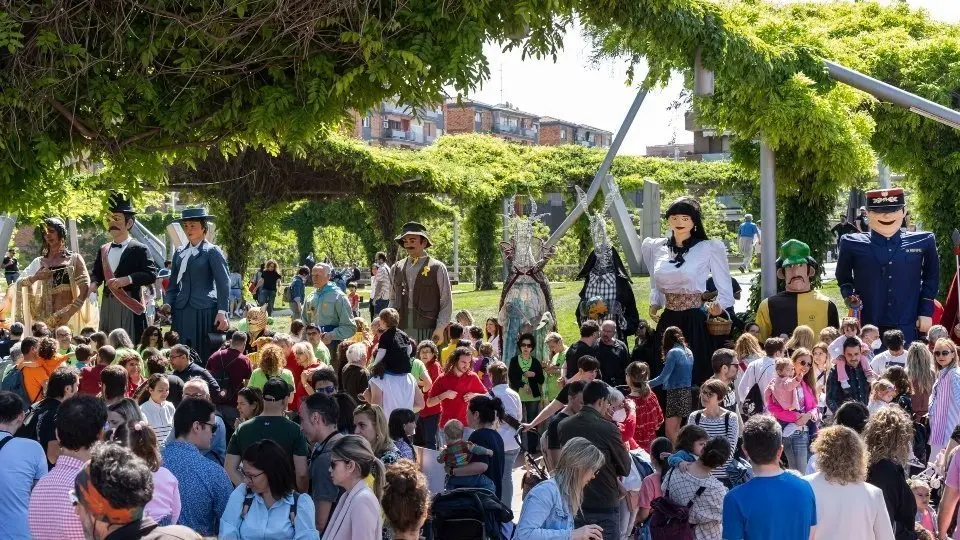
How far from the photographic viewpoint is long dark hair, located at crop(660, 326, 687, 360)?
11.4 metres

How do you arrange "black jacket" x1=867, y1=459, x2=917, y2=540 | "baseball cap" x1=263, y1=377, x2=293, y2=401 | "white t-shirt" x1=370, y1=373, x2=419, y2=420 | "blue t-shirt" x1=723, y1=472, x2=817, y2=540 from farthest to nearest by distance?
"white t-shirt" x1=370, y1=373, x2=419, y2=420 → "baseball cap" x1=263, y1=377, x2=293, y2=401 → "black jacket" x1=867, y1=459, x2=917, y2=540 → "blue t-shirt" x1=723, y1=472, x2=817, y2=540

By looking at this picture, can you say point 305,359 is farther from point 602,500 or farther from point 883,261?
point 883,261

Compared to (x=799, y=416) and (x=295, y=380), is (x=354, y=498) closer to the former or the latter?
(x=799, y=416)

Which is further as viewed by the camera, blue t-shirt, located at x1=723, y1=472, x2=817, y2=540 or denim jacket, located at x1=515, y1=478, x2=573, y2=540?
denim jacket, located at x1=515, y1=478, x2=573, y2=540

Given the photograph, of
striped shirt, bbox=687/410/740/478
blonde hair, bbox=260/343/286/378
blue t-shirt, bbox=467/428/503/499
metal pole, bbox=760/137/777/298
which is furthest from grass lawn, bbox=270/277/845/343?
blue t-shirt, bbox=467/428/503/499

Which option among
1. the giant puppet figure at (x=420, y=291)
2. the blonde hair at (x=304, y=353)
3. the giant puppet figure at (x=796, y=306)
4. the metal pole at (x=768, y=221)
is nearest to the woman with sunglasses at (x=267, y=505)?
the blonde hair at (x=304, y=353)

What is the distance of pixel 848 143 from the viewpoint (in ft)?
44.2

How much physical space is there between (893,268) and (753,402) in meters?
2.95

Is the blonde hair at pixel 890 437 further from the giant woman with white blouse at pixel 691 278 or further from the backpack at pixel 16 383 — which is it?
the backpack at pixel 16 383

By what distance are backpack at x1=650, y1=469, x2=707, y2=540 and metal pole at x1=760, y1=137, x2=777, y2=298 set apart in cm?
727

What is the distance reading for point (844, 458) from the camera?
595 centimetres

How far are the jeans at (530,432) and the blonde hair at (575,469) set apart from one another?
6.16m

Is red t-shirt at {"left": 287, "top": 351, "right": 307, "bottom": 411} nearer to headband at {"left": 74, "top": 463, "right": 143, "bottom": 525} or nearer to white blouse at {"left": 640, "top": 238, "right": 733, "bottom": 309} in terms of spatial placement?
white blouse at {"left": 640, "top": 238, "right": 733, "bottom": 309}

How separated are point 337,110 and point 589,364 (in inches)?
114
